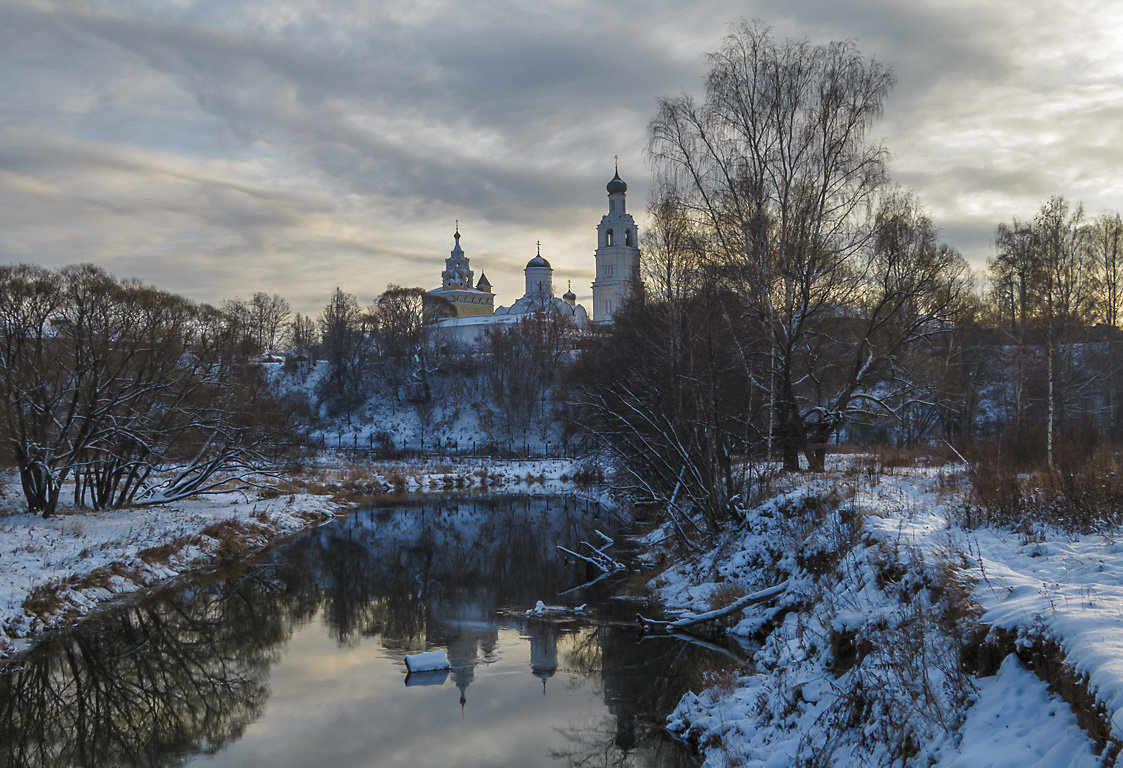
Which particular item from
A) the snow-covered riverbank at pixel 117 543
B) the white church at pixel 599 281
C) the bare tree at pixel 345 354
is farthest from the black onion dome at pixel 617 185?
the snow-covered riverbank at pixel 117 543

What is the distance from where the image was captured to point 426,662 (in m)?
12.0

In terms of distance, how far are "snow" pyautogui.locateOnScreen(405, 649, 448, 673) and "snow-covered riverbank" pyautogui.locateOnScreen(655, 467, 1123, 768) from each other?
404 cm

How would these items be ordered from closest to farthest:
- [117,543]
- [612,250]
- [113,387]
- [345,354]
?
1. [117,543]
2. [113,387]
3. [345,354]
4. [612,250]

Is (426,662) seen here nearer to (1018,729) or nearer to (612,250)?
(1018,729)

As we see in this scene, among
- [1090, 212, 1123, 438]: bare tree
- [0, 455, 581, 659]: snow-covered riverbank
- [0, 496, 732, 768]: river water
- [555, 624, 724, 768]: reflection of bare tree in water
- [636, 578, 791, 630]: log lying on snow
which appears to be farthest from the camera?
[1090, 212, 1123, 438]: bare tree

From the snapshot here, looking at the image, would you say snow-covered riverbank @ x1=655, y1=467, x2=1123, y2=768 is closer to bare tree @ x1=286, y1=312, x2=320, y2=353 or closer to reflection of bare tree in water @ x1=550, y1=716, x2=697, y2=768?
reflection of bare tree in water @ x1=550, y1=716, x2=697, y2=768

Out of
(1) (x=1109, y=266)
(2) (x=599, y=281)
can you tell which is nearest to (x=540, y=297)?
(2) (x=599, y=281)

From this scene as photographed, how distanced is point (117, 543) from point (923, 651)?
18132mm

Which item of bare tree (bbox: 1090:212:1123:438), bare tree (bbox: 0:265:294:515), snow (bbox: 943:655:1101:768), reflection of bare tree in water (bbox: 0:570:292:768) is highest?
bare tree (bbox: 1090:212:1123:438)

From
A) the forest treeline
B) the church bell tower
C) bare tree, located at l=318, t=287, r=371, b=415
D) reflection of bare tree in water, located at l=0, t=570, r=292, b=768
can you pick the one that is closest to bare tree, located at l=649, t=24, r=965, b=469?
the forest treeline

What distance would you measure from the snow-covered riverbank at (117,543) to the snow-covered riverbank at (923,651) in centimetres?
1168

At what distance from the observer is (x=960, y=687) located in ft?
20.3

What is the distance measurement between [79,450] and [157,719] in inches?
494

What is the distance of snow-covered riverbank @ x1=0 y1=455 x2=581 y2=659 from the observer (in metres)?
14.3
